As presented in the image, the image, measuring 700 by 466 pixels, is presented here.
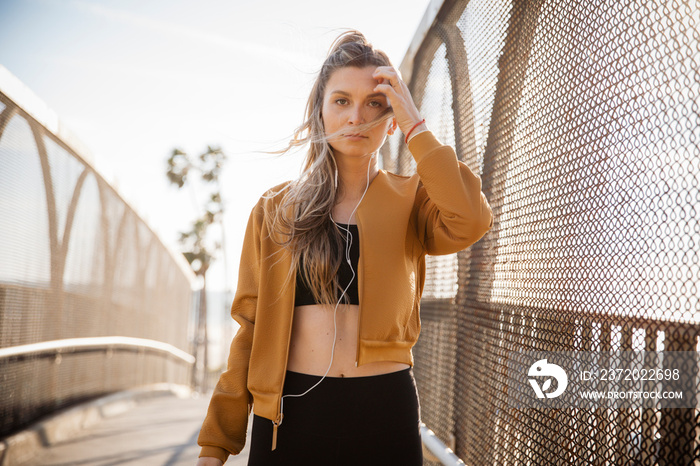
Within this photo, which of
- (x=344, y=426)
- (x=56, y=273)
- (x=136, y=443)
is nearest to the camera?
(x=344, y=426)

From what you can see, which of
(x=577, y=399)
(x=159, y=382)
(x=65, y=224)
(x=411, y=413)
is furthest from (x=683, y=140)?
(x=159, y=382)

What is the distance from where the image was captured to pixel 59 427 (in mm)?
4992

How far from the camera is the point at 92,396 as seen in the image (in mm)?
6438

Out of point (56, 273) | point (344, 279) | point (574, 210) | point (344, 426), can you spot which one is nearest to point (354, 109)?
point (344, 279)

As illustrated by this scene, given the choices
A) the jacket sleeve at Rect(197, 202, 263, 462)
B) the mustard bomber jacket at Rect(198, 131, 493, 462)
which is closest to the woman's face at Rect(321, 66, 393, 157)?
the mustard bomber jacket at Rect(198, 131, 493, 462)

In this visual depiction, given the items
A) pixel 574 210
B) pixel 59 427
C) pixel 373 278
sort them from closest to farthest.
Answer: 1. pixel 574 210
2. pixel 373 278
3. pixel 59 427

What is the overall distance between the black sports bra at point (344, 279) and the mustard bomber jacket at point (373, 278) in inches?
1.9

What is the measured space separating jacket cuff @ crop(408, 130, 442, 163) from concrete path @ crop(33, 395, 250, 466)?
10.3ft

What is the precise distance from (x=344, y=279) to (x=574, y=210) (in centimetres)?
77

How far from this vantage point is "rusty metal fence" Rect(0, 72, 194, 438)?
3.90m

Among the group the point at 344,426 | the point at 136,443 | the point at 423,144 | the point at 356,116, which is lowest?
the point at 136,443

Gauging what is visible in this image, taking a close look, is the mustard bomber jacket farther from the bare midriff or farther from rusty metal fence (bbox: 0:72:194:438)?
rusty metal fence (bbox: 0:72:194:438)

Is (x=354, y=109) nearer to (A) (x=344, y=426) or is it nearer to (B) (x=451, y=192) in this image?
(B) (x=451, y=192)

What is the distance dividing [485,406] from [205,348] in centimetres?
2680
